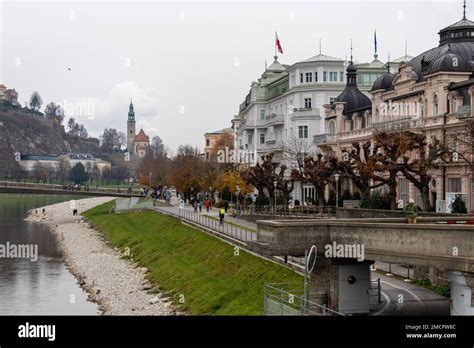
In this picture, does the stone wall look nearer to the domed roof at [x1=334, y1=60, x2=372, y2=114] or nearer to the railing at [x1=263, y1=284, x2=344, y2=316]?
the railing at [x1=263, y1=284, x2=344, y2=316]

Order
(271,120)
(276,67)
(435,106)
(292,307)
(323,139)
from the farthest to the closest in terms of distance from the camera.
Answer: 1. (276,67)
2. (271,120)
3. (323,139)
4. (435,106)
5. (292,307)

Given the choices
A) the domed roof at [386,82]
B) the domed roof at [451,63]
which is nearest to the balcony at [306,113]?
the domed roof at [386,82]

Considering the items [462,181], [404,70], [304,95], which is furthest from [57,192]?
[462,181]

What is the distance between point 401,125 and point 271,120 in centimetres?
3325

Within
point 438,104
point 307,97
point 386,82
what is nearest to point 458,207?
point 438,104

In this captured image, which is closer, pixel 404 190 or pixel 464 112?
pixel 464 112

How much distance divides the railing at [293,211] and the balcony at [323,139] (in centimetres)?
1170

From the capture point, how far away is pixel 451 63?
1938 inches

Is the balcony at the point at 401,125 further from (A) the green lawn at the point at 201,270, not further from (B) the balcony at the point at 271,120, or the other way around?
(B) the balcony at the point at 271,120

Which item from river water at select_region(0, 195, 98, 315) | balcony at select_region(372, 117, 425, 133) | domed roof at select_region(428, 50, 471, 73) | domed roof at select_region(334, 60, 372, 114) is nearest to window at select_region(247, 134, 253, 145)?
domed roof at select_region(334, 60, 372, 114)

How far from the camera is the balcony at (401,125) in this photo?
171 feet

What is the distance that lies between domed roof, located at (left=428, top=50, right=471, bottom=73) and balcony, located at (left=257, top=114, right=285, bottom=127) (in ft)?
112

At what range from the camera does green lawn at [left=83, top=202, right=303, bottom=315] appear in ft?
109

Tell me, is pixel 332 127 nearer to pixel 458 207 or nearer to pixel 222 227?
pixel 222 227
